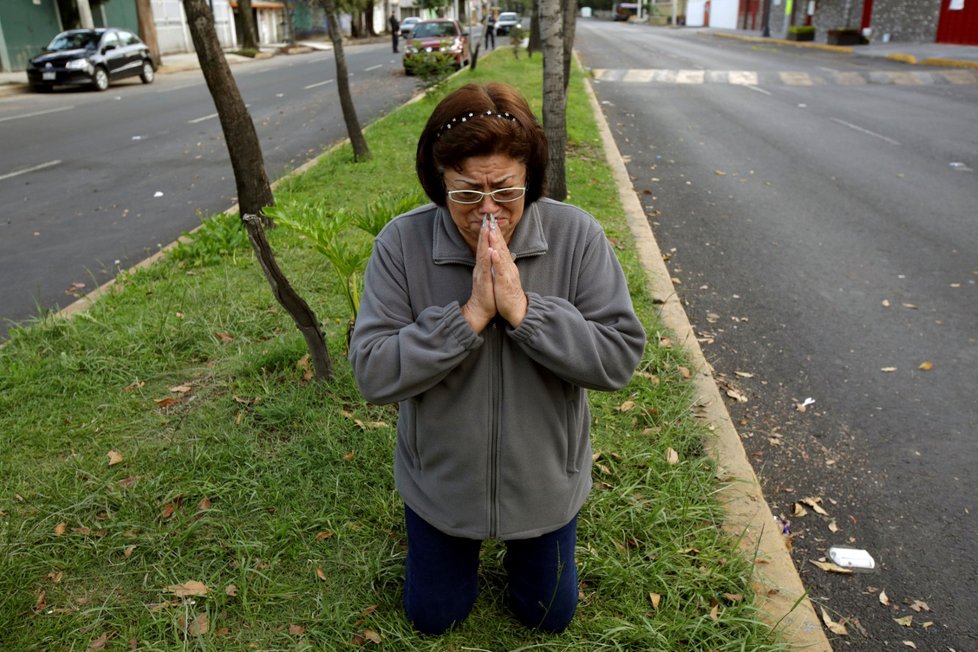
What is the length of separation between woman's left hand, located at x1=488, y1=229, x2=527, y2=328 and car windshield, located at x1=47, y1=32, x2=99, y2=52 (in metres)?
24.6

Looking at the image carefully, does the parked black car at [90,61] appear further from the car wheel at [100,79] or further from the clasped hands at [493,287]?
the clasped hands at [493,287]

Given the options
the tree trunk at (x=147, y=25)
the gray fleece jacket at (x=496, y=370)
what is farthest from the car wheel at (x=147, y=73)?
the gray fleece jacket at (x=496, y=370)

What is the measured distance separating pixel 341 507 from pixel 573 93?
15.2 m

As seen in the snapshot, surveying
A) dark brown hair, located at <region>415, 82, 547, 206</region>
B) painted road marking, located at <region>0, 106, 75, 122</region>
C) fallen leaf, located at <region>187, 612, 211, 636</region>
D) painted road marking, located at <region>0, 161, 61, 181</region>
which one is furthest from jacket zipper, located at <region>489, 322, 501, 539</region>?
painted road marking, located at <region>0, 106, 75, 122</region>

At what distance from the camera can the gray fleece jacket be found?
7.04ft

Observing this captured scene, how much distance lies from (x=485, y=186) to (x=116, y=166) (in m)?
10.6

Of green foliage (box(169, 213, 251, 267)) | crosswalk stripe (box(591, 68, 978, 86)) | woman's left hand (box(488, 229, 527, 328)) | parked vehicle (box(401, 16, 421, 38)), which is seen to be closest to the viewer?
woman's left hand (box(488, 229, 527, 328))

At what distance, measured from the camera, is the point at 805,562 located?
315cm

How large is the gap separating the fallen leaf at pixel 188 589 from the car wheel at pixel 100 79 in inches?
898

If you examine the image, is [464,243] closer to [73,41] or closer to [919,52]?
[73,41]

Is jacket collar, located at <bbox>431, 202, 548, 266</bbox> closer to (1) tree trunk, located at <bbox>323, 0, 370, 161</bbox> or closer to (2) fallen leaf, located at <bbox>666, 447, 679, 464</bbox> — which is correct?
(2) fallen leaf, located at <bbox>666, 447, 679, 464</bbox>

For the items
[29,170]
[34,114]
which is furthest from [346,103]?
[34,114]

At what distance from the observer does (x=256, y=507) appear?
10.7 ft

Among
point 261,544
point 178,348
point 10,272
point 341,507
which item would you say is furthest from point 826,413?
point 10,272
